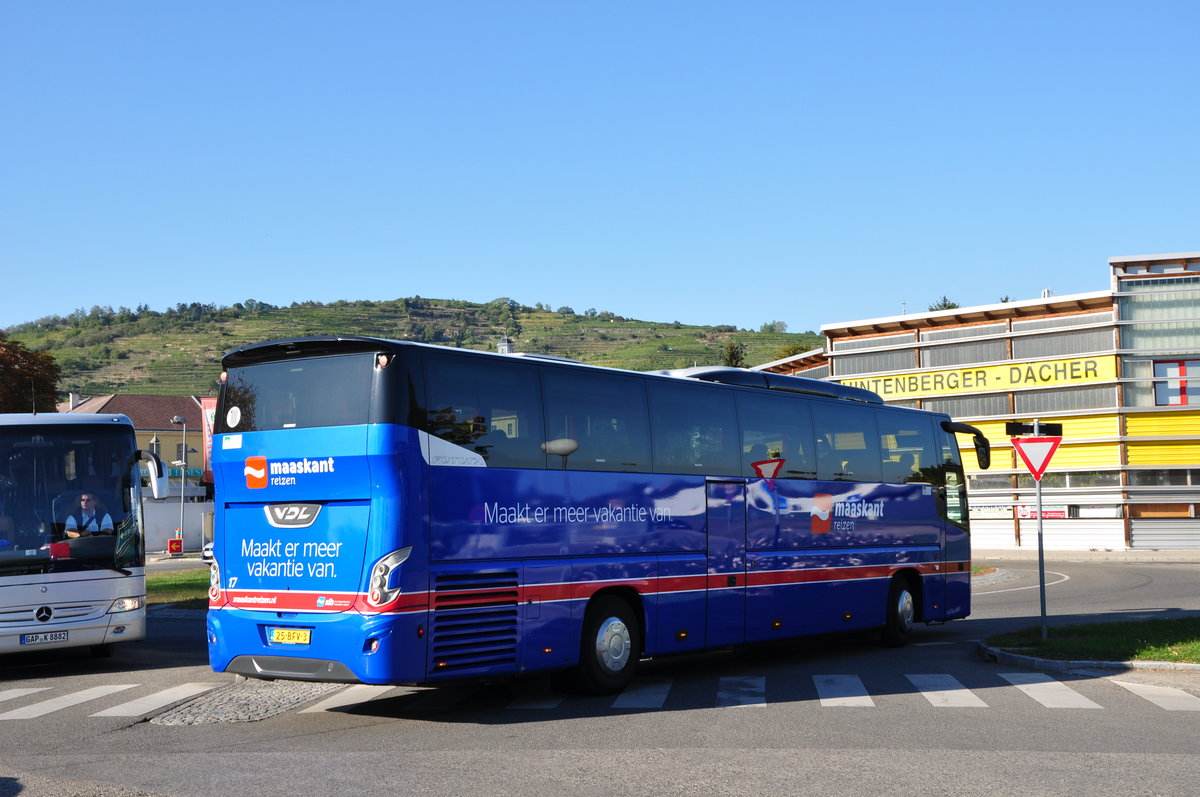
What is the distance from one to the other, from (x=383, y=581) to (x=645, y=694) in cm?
355

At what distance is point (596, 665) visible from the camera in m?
12.3

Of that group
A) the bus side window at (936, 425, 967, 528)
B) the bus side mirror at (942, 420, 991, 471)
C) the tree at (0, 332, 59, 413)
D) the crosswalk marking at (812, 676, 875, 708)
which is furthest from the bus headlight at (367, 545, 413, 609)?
the tree at (0, 332, 59, 413)

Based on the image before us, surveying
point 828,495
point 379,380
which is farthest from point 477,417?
point 828,495

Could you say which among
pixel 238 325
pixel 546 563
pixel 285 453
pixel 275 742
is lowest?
pixel 275 742

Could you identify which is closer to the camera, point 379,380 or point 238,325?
point 379,380

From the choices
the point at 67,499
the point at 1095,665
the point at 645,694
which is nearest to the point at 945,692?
the point at 1095,665

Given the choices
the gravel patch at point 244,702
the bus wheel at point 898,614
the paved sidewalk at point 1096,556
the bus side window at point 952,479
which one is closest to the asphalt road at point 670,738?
the gravel patch at point 244,702

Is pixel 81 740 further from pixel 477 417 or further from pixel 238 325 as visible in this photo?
pixel 238 325

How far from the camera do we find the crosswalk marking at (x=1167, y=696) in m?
11.3

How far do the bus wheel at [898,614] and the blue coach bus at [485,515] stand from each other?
2556 millimetres

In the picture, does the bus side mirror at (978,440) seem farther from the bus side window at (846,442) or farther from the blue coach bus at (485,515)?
the blue coach bus at (485,515)

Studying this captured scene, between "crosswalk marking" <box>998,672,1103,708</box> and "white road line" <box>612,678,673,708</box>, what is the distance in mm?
3644

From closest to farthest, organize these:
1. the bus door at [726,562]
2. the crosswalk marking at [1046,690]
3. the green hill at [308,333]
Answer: the crosswalk marking at [1046,690]
the bus door at [726,562]
the green hill at [308,333]

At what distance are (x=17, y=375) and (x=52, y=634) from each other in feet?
151
